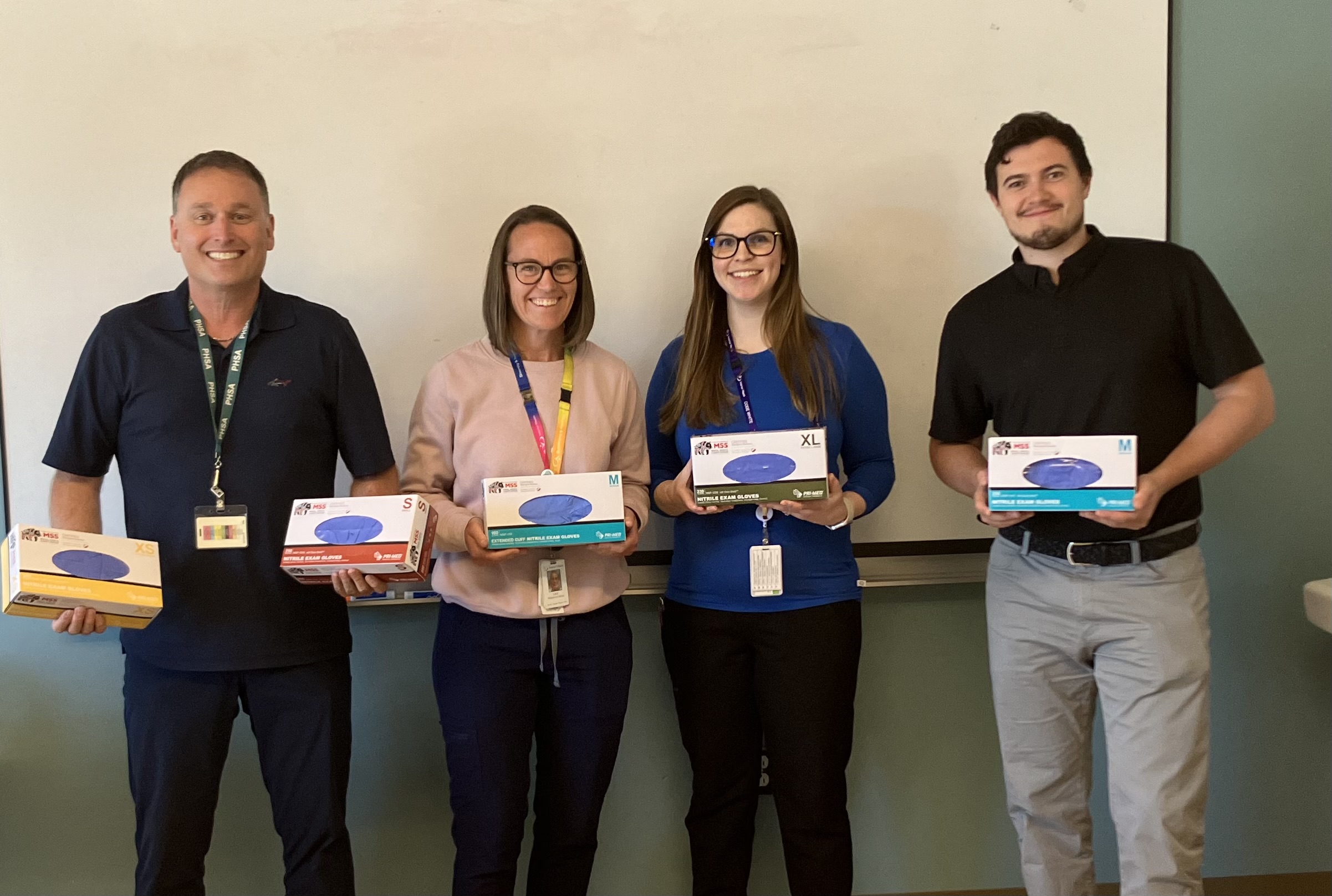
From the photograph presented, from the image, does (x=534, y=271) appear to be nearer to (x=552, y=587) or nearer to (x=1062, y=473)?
(x=552, y=587)

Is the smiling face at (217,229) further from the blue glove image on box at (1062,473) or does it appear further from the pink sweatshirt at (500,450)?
the blue glove image on box at (1062,473)

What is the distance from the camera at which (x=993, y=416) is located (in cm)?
212

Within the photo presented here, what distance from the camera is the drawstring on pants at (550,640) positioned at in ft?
6.68

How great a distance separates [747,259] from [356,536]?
1066 millimetres

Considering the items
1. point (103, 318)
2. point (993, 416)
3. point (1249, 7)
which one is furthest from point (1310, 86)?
point (103, 318)

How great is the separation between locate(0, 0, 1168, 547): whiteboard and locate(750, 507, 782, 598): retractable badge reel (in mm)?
477

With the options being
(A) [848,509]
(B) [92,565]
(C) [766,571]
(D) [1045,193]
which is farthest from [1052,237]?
(B) [92,565]

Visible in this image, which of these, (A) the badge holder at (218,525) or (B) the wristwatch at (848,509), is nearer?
(A) the badge holder at (218,525)

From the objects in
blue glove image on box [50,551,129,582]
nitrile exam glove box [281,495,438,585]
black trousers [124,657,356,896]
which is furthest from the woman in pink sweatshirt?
blue glove image on box [50,551,129,582]

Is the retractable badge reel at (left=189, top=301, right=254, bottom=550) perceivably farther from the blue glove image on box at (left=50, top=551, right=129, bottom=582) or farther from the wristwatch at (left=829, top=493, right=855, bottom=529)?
the wristwatch at (left=829, top=493, right=855, bottom=529)

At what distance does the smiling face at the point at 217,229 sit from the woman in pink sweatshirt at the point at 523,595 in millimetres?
466

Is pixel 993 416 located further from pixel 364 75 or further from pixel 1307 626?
pixel 364 75

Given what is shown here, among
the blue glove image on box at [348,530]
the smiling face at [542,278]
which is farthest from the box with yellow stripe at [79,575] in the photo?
the smiling face at [542,278]

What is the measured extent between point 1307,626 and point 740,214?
6.68ft
